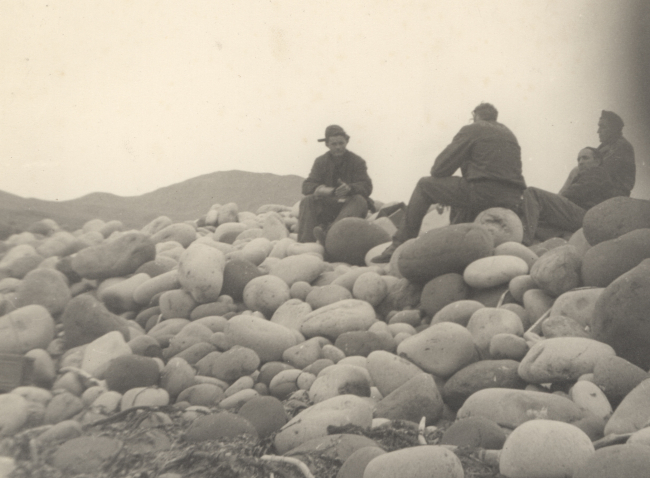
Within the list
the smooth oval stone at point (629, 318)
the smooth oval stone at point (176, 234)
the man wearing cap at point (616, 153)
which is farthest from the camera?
the smooth oval stone at point (176, 234)

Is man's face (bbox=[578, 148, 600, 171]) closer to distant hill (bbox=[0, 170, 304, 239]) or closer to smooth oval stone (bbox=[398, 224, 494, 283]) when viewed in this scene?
smooth oval stone (bbox=[398, 224, 494, 283])

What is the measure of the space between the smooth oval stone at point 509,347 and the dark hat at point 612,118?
133 centimetres

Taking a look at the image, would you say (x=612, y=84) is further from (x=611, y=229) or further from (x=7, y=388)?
(x=7, y=388)

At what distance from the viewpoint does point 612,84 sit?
331cm

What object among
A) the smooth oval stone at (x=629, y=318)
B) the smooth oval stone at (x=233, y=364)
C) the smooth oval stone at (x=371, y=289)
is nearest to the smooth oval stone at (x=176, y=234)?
the smooth oval stone at (x=371, y=289)

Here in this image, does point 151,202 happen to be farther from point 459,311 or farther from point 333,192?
point 459,311

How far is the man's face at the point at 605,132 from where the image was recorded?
3601 mm

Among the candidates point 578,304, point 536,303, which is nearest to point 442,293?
point 536,303

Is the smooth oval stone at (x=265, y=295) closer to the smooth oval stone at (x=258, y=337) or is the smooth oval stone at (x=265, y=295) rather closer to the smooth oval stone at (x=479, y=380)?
the smooth oval stone at (x=258, y=337)

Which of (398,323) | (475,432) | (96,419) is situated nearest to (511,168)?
(398,323)

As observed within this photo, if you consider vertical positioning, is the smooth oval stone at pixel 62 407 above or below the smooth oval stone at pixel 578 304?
below

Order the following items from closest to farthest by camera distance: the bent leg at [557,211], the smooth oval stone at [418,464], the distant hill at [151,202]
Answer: the smooth oval stone at [418,464]
the distant hill at [151,202]
the bent leg at [557,211]

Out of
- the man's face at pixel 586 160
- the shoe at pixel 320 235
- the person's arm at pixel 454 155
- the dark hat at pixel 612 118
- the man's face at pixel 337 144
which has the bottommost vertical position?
the shoe at pixel 320 235

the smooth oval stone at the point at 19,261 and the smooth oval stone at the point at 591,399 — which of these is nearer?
the smooth oval stone at the point at 591,399
